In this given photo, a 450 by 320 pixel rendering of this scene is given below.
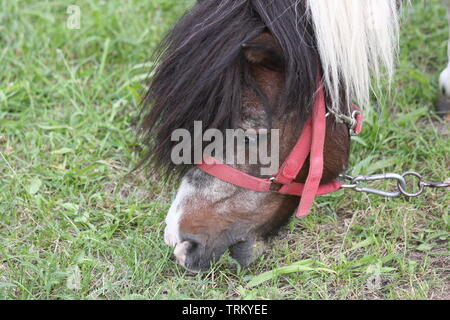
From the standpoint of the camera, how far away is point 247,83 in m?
2.11

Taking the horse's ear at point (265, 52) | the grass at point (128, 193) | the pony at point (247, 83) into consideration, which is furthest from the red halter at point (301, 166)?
the grass at point (128, 193)

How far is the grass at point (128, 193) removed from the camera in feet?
7.64

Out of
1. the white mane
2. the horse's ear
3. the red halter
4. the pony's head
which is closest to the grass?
the pony's head

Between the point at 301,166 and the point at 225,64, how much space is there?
1.50ft

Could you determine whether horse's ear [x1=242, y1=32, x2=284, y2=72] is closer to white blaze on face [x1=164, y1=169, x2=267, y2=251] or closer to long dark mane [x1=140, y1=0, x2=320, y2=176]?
long dark mane [x1=140, y1=0, x2=320, y2=176]

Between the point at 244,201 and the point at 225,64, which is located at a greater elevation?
the point at 225,64

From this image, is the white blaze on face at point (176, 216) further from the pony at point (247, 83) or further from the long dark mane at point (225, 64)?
the long dark mane at point (225, 64)

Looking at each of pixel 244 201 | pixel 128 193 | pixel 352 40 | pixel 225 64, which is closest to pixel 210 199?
pixel 244 201

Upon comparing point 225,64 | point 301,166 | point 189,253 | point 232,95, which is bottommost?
point 189,253

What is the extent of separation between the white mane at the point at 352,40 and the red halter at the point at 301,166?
83 mm

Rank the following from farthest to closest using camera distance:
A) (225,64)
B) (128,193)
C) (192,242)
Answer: (128,193)
(192,242)
(225,64)

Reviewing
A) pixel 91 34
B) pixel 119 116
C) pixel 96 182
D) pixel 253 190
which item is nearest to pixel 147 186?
pixel 96 182

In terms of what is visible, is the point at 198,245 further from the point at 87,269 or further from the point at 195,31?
the point at 195,31

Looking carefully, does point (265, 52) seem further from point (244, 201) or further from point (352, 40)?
point (244, 201)
